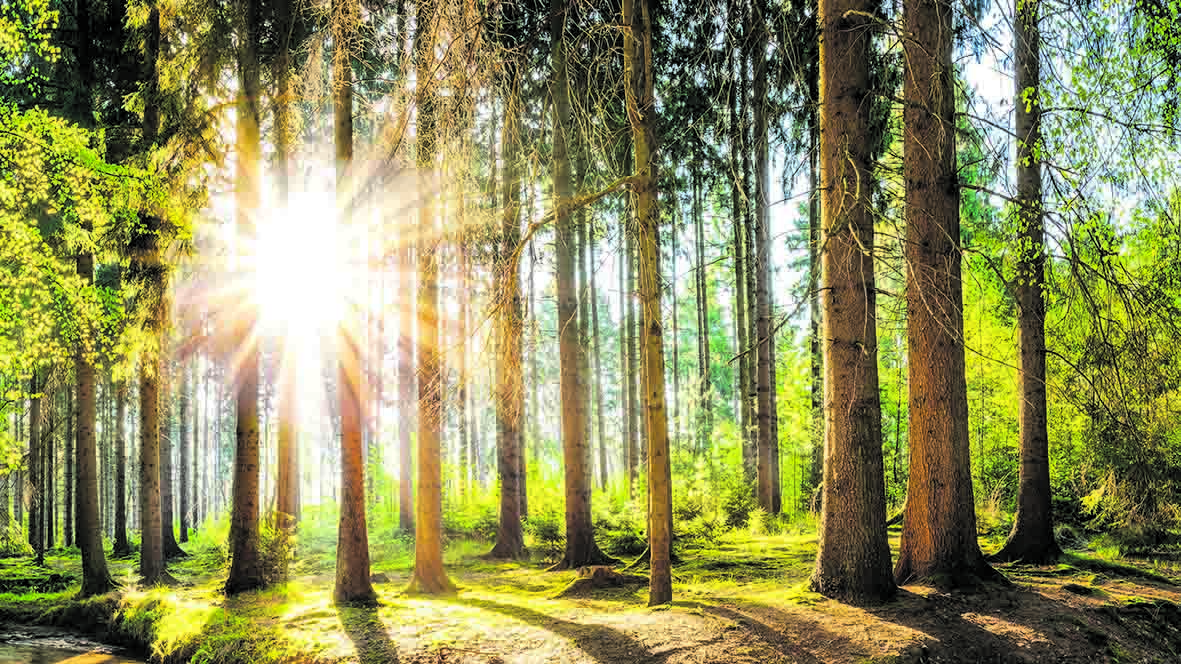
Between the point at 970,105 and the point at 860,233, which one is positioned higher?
the point at 970,105

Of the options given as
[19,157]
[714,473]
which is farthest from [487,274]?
[714,473]

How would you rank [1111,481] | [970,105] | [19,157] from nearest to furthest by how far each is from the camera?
[970,105]
[19,157]
[1111,481]

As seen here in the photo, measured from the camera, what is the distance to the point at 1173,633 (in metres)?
6.83

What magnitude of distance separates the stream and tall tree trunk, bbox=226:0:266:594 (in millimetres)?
1705

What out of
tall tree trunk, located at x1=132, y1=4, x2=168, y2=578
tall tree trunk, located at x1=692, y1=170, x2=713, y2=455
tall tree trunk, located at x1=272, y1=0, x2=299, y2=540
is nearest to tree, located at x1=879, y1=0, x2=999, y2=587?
tall tree trunk, located at x1=272, y1=0, x2=299, y2=540

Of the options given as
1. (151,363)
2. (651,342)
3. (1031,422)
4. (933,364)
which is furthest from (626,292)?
(151,363)

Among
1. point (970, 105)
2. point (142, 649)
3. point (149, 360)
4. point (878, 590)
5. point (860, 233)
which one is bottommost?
point (142, 649)

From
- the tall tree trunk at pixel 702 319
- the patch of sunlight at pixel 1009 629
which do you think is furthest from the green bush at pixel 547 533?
the patch of sunlight at pixel 1009 629

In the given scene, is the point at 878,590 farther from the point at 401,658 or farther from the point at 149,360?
the point at 149,360

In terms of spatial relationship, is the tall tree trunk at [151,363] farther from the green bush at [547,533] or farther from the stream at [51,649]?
the green bush at [547,533]

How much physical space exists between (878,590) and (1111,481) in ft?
21.4

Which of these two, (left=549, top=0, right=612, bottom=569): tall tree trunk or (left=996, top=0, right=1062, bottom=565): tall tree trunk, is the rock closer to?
(left=549, top=0, right=612, bottom=569): tall tree trunk

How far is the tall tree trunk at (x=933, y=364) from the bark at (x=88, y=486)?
1265 cm

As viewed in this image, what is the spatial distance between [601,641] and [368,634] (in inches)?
101
